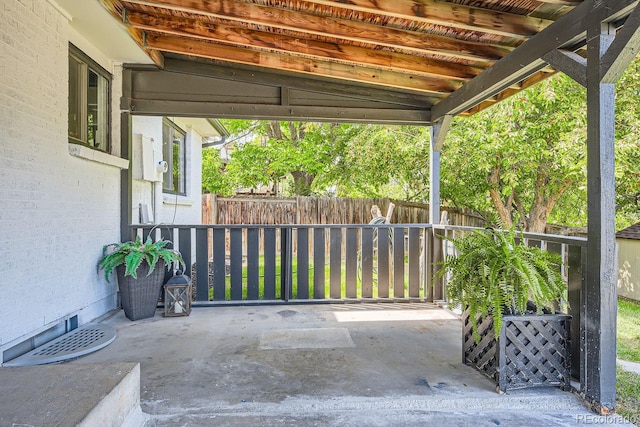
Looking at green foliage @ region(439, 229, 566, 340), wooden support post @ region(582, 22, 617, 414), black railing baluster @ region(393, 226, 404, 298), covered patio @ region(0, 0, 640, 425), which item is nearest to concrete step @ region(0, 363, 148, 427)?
covered patio @ region(0, 0, 640, 425)

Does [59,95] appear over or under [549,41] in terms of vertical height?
under

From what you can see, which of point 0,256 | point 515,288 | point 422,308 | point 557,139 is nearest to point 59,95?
point 0,256

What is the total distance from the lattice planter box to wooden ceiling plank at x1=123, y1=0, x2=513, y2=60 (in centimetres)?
222

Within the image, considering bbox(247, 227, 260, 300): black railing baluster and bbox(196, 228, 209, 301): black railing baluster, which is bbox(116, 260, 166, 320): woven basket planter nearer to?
bbox(196, 228, 209, 301): black railing baluster

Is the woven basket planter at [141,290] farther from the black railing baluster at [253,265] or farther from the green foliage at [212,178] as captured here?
the green foliage at [212,178]

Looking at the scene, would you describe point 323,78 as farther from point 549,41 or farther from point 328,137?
point 328,137

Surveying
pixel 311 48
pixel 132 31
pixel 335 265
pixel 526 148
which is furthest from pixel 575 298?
pixel 526 148

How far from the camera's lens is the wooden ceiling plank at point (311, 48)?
359 centimetres

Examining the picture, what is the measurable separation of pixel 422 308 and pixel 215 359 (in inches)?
98.0

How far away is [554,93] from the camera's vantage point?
20.5ft

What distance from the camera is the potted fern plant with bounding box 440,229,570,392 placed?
239 cm

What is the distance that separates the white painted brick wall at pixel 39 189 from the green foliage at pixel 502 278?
9.96 feet

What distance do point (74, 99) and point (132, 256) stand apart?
1542mm

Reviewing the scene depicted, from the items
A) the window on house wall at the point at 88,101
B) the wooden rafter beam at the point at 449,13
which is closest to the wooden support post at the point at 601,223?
the wooden rafter beam at the point at 449,13
